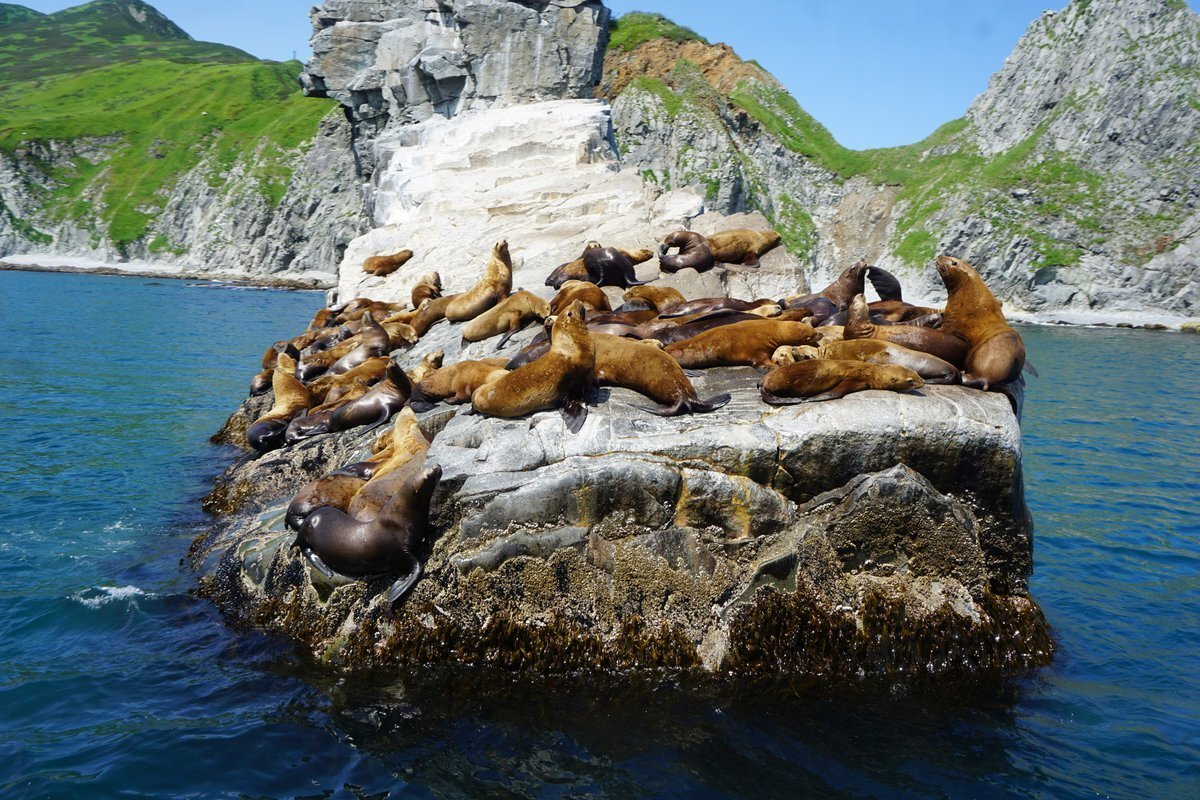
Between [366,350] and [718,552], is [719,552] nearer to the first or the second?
[718,552]

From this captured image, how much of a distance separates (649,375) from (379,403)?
3.91 metres

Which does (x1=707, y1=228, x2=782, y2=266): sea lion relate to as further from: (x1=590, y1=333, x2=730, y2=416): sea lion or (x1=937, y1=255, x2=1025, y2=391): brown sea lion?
(x1=590, y1=333, x2=730, y2=416): sea lion

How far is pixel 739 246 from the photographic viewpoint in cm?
1342

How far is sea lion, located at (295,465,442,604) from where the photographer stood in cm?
648

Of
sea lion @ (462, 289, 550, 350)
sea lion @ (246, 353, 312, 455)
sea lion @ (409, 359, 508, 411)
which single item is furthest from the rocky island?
sea lion @ (246, 353, 312, 455)

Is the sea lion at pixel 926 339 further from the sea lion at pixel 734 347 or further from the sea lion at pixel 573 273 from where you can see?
the sea lion at pixel 573 273

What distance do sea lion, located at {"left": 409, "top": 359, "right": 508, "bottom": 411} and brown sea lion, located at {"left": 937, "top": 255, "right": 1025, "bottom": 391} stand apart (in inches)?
178

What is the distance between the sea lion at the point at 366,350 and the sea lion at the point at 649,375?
6201 mm

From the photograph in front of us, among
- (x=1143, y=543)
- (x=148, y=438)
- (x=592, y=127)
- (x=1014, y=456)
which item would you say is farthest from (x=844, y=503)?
(x=592, y=127)

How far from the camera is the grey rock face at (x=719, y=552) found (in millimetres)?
6504

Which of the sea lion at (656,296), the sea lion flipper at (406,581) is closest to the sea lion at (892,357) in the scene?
the sea lion at (656,296)

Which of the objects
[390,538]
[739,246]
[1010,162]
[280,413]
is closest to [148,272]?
[280,413]

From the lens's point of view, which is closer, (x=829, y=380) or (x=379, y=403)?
(x=829, y=380)

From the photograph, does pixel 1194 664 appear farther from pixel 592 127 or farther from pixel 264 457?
pixel 592 127
